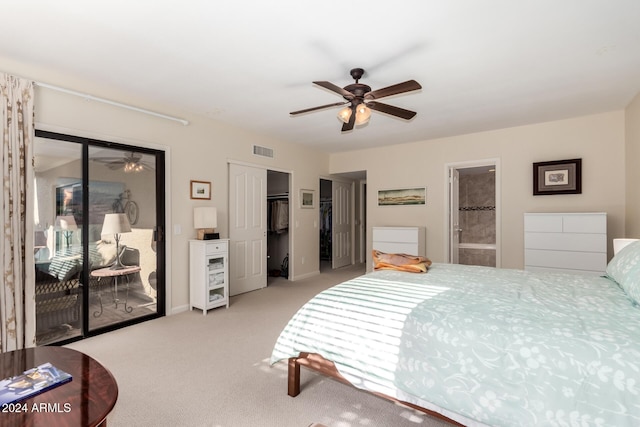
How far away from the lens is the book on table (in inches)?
45.7

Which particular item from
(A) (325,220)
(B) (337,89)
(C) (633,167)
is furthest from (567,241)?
(A) (325,220)

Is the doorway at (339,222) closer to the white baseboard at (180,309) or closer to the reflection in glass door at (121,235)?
the white baseboard at (180,309)

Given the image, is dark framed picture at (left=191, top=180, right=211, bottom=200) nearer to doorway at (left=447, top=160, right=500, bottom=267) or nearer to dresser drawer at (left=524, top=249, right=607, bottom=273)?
dresser drawer at (left=524, top=249, right=607, bottom=273)

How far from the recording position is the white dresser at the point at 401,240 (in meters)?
5.18

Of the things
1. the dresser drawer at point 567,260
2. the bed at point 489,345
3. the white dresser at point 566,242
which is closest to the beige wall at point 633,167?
the white dresser at point 566,242

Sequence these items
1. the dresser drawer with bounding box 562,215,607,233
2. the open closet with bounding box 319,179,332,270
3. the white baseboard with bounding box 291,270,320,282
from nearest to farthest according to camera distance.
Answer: the dresser drawer with bounding box 562,215,607,233, the white baseboard with bounding box 291,270,320,282, the open closet with bounding box 319,179,332,270

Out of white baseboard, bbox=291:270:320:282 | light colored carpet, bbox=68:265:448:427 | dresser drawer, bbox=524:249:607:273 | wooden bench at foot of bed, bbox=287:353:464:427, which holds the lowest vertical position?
light colored carpet, bbox=68:265:448:427

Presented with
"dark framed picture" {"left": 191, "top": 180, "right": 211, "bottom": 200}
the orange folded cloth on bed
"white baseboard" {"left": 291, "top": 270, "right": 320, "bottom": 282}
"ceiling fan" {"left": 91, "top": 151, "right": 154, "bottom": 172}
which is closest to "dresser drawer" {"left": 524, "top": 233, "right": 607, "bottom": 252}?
the orange folded cloth on bed

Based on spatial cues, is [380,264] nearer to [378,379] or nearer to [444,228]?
[378,379]

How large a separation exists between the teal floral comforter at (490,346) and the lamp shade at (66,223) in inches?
97.4

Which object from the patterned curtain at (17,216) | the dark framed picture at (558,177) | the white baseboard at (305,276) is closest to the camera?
the patterned curtain at (17,216)

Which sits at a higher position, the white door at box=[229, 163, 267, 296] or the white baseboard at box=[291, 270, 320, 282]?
the white door at box=[229, 163, 267, 296]

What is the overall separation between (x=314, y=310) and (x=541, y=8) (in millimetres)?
2443

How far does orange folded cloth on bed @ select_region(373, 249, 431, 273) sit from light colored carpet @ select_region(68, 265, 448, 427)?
106 cm
